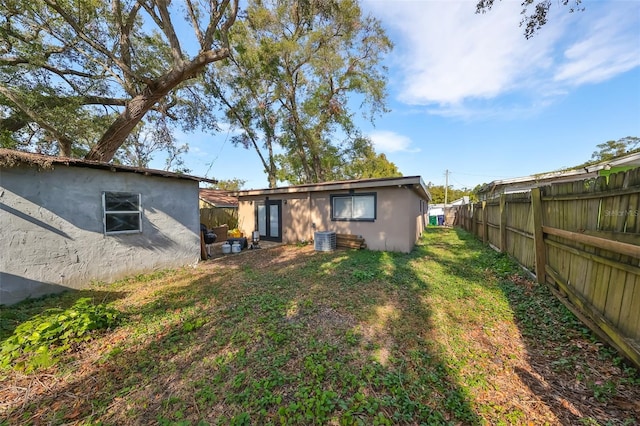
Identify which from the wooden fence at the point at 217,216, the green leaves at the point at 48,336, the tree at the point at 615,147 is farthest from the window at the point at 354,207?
the tree at the point at 615,147

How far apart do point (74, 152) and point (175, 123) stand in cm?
473

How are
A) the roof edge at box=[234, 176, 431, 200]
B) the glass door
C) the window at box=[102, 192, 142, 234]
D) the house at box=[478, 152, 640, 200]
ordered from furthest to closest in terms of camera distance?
the glass door, the roof edge at box=[234, 176, 431, 200], the house at box=[478, 152, 640, 200], the window at box=[102, 192, 142, 234]

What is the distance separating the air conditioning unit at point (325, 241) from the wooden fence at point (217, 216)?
947 centimetres

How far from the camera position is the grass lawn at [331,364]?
203 cm

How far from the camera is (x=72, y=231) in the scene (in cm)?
504

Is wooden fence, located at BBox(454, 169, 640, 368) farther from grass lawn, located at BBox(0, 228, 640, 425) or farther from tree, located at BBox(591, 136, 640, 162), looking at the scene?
tree, located at BBox(591, 136, 640, 162)

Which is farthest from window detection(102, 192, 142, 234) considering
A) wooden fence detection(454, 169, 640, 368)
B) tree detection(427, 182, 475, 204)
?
tree detection(427, 182, 475, 204)

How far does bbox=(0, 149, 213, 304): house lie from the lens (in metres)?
4.39

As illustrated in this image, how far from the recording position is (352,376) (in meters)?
2.38

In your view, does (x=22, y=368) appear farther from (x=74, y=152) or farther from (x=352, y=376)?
(x=74, y=152)

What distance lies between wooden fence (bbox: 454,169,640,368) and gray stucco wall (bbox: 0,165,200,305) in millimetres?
8186

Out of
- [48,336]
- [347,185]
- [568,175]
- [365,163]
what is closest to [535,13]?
[347,185]

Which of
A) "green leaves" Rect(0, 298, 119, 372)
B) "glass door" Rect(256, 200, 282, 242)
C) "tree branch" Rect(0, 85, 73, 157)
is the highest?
"tree branch" Rect(0, 85, 73, 157)

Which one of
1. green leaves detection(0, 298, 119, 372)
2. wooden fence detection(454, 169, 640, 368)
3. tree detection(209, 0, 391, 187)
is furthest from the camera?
tree detection(209, 0, 391, 187)
